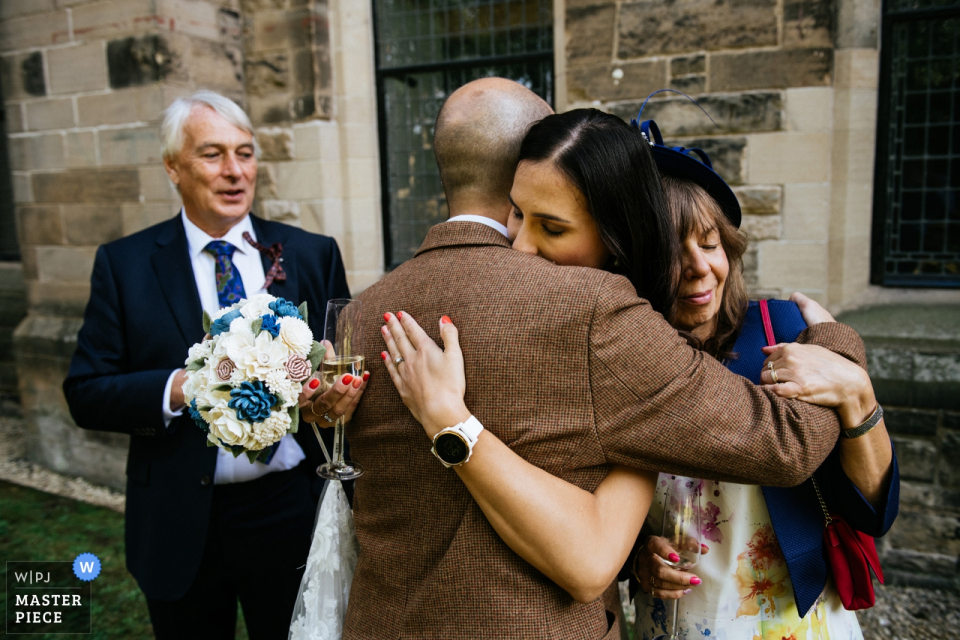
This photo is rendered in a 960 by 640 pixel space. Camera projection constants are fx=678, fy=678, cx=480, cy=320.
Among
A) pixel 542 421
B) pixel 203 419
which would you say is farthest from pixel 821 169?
pixel 203 419

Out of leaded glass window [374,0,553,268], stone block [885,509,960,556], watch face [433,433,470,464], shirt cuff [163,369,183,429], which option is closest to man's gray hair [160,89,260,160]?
shirt cuff [163,369,183,429]

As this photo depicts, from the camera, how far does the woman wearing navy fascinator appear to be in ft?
4.18

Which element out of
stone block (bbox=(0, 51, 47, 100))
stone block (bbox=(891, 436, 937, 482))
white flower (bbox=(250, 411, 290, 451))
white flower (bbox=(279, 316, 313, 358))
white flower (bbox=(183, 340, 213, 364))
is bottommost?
stone block (bbox=(891, 436, 937, 482))

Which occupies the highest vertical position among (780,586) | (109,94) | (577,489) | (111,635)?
(109,94)

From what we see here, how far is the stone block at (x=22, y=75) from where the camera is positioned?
17.6ft

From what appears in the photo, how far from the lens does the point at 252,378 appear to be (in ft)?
5.32

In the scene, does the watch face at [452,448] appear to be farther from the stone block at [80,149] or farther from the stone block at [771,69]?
the stone block at [80,149]

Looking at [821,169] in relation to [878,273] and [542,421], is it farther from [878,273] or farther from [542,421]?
[542,421]

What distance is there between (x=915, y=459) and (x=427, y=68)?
13.6 ft

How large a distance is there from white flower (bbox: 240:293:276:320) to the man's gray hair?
4.36 ft

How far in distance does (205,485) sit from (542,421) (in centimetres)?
165

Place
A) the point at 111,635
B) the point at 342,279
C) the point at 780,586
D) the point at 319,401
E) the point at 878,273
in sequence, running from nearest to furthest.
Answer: the point at 319,401 < the point at 780,586 < the point at 342,279 < the point at 111,635 < the point at 878,273

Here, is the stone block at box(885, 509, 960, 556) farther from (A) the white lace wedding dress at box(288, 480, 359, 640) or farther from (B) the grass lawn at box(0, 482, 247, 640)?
(B) the grass lawn at box(0, 482, 247, 640)

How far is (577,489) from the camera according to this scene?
1.29 m
